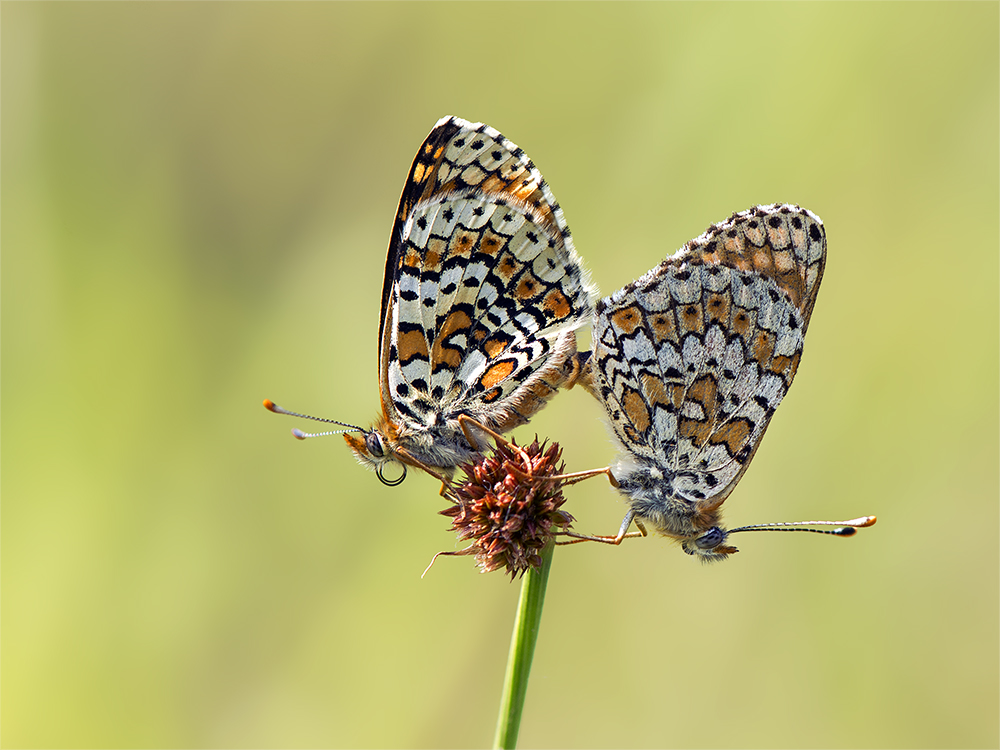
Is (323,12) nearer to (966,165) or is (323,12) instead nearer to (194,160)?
(194,160)

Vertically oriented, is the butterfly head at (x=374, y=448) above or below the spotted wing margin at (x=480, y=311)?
below

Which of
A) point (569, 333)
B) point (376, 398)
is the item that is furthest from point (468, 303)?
point (376, 398)

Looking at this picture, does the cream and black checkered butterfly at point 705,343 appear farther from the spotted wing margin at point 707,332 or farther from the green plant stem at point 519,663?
the green plant stem at point 519,663

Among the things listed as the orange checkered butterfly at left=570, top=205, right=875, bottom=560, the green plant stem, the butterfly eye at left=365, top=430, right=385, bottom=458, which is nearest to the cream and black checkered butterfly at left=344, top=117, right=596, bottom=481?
the butterfly eye at left=365, top=430, right=385, bottom=458

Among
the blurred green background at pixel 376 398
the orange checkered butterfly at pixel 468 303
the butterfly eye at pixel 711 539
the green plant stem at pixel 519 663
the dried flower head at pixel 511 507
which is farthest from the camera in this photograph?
the blurred green background at pixel 376 398

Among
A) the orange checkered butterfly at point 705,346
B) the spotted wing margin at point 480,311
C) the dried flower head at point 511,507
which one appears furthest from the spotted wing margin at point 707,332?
the dried flower head at point 511,507

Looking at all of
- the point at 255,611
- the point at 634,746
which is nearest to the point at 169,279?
the point at 255,611

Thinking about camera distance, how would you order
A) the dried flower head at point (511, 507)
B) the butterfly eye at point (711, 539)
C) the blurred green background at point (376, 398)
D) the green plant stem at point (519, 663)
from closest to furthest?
the green plant stem at point (519, 663) → the dried flower head at point (511, 507) → the butterfly eye at point (711, 539) → the blurred green background at point (376, 398)
